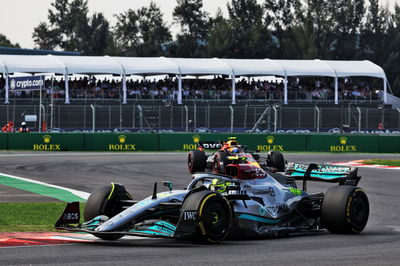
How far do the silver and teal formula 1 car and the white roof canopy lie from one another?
38.5 m

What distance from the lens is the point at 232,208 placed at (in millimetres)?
10930

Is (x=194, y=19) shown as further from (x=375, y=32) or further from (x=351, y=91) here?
(x=351, y=91)

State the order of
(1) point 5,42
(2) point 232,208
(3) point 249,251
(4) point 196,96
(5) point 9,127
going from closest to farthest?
(3) point 249,251, (2) point 232,208, (5) point 9,127, (4) point 196,96, (1) point 5,42

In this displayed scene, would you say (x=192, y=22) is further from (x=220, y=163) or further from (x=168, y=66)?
(x=220, y=163)

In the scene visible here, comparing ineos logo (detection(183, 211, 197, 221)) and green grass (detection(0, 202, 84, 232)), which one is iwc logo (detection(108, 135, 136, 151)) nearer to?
green grass (detection(0, 202, 84, 232))

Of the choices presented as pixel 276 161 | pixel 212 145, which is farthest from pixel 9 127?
pixel 276 161

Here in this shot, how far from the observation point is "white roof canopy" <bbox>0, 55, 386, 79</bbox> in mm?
49844

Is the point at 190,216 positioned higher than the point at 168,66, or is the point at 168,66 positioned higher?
the point at 168,66

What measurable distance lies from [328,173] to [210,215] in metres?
2.98

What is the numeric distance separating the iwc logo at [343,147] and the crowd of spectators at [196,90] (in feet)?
45.9

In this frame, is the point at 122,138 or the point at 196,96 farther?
the point at 196,96

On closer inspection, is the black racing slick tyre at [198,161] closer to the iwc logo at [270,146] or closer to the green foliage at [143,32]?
the iwc logo at [270,146]

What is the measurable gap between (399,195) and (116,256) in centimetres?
1052

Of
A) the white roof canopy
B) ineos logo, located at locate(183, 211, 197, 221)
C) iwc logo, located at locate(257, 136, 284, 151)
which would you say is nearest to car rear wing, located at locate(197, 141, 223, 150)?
ineos logo, located at locate(183, 211, 197, 221)
